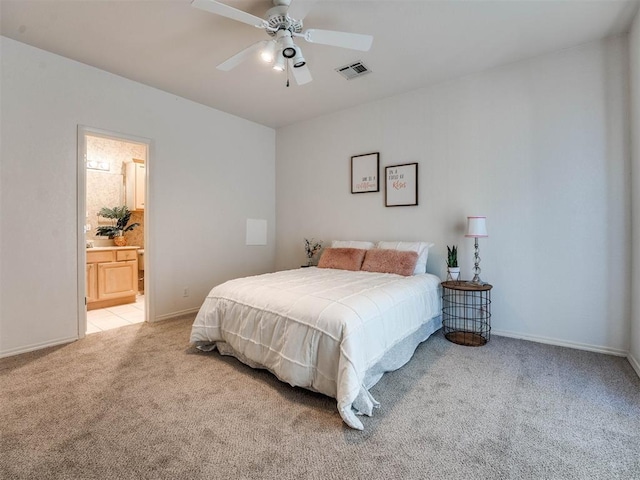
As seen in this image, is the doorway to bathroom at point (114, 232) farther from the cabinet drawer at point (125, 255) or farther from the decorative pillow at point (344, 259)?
the decorative pillow at point (344, 259)

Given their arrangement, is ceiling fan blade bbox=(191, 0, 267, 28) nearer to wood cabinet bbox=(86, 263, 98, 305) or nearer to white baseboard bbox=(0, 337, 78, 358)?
white baseboard bbox=(0, 337, 78, 358)

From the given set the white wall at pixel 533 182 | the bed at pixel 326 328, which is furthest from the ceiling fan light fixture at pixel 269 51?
the white wall at pixel 533 182

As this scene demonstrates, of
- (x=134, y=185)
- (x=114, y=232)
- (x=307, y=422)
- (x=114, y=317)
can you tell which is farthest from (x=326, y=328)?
(x=134, y=185)

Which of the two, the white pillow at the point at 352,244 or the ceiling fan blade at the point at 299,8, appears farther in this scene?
the white pillow at the point at 352,244

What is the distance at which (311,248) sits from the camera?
4.70 metres

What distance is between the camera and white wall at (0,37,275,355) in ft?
9.02

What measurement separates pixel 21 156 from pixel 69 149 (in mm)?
373

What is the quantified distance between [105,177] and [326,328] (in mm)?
5115

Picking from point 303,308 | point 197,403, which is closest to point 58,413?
point 197,403

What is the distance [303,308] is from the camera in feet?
6.86

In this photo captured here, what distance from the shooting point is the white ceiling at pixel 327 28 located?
2322mm

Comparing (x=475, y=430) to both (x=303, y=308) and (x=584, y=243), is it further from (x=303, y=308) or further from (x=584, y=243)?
(x=584, y=243)

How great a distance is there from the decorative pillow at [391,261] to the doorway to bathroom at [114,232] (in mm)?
2668

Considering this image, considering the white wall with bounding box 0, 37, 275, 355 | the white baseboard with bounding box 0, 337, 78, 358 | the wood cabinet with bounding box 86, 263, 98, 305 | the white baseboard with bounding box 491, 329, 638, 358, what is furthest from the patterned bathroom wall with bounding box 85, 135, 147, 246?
the white baseboard with bounding box 491, 329, 638, 358
